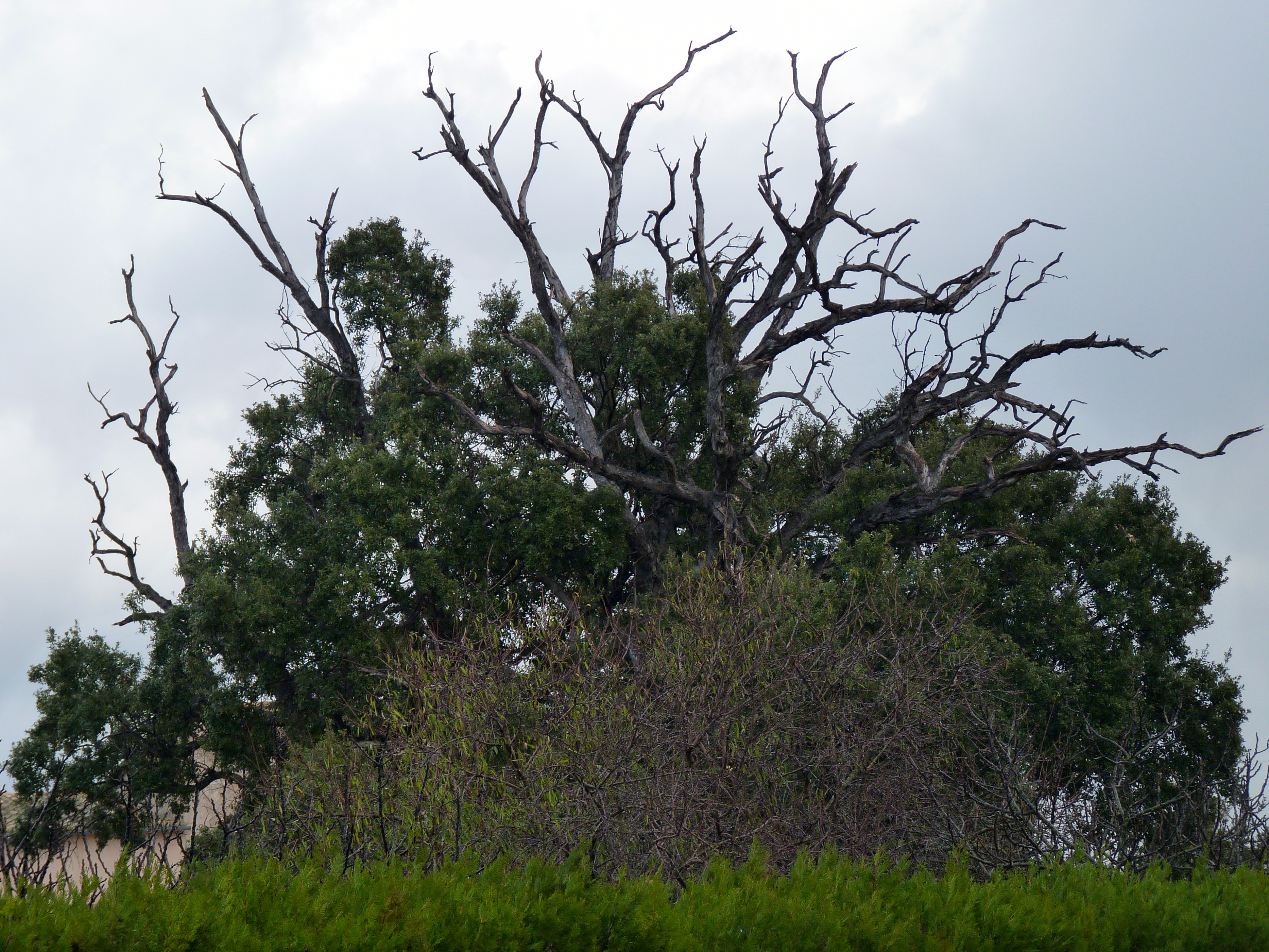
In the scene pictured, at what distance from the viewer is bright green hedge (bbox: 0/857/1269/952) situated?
169 inches

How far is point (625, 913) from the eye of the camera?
4.93 metres

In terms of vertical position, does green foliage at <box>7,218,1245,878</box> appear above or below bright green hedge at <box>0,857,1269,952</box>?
above

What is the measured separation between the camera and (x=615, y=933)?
4.84 metres

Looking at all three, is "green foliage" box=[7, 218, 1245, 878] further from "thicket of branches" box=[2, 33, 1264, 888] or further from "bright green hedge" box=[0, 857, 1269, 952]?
"bright green hedge" box=[0, 857, 1269, 952]

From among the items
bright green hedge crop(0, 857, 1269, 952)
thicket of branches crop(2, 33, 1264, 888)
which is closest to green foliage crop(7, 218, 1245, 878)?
thicket of branches crop(2, 33, 1264, 888)

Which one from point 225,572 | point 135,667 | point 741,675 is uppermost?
point 225,572

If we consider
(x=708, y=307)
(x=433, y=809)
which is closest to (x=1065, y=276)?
(x=708, y=307)

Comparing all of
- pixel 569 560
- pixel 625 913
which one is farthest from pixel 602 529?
pixel 625 913

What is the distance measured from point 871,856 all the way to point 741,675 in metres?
1.96

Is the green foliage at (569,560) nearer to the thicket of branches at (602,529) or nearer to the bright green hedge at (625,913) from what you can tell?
the thicket of branches at (602,529)

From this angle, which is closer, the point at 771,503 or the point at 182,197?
the point at 771,503

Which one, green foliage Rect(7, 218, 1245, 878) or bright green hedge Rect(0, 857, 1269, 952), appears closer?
bright green hedge Rect(0, 857, 1269, 952)

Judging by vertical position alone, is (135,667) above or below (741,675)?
above

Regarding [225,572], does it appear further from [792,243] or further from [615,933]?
[615,933]
